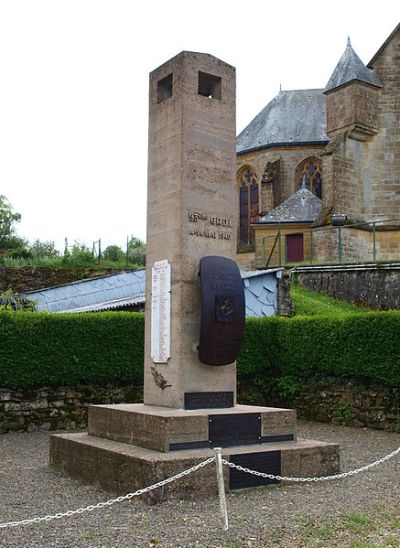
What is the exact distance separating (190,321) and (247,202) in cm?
2920

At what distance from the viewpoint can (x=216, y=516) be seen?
21.0 feet

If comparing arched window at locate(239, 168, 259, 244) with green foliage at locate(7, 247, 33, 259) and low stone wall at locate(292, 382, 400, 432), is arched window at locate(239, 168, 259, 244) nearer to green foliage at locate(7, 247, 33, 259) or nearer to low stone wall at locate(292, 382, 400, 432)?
green foliage at locate(7, 247, 33, 259)

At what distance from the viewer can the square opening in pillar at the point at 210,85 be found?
29.9 feet

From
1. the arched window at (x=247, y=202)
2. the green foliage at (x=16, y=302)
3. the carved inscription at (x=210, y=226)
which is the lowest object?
the green foliage at (x=16, y=302)

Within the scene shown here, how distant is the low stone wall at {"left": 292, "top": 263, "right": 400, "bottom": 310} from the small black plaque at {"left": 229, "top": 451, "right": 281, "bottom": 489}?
14129 millimetres

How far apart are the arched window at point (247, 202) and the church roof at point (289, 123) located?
1581mm

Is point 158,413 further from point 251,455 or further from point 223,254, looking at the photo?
point 223,254

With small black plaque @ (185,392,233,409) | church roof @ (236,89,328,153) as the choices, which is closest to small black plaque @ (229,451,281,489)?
small black plaque @ (185,392,233,409)

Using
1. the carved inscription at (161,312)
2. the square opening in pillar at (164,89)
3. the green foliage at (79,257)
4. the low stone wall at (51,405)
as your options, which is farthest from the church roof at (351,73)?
the carved inscription at (161,312)

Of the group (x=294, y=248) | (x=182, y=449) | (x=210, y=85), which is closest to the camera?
(x=182, y=449)

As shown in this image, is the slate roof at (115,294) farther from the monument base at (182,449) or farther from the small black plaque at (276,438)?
the small black plaque at (276,438)

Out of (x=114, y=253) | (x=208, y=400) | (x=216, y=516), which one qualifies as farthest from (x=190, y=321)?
(x=114, y=253)

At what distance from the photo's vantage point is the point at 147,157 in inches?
364

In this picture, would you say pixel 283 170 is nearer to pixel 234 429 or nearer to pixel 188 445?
pixel 234 429
